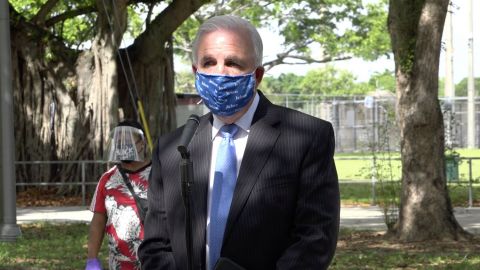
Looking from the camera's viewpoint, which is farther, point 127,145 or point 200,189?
point 127,145

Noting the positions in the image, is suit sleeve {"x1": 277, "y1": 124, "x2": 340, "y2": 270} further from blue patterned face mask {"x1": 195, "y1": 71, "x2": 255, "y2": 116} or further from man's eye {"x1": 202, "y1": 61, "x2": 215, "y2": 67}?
man's eye {"x1": 202, "y1": 61, "x2": 215, "y2": 67}

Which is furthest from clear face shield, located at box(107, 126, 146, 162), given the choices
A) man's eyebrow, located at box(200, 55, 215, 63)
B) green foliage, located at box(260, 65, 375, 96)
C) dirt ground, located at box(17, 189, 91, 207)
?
green foliage, located at box(260, 65, 375, 96)

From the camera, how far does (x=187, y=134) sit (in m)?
3.91

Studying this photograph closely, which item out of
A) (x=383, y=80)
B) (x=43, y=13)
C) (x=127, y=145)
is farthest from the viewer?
(x=383, y=80)

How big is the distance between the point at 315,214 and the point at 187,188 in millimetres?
430

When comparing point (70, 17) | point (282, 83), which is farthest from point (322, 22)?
point (282, 83)

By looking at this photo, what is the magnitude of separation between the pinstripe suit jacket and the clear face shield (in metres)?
2.78

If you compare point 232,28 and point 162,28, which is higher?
point 162,28

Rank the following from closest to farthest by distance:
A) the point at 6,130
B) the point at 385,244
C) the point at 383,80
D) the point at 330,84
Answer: the point at 6,130 → the point at 385,244 → the point at 383,80 → the point at 330,84

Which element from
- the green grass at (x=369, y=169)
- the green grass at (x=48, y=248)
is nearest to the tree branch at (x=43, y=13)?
the green grass at (x=369, y=169)

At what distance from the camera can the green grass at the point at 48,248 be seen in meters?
13.1

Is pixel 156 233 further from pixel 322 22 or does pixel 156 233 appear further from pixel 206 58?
pixel 322 22

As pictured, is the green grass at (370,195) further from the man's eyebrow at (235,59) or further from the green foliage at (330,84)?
the green foliage at (330,84)

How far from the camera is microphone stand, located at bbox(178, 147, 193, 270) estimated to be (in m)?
3.75
